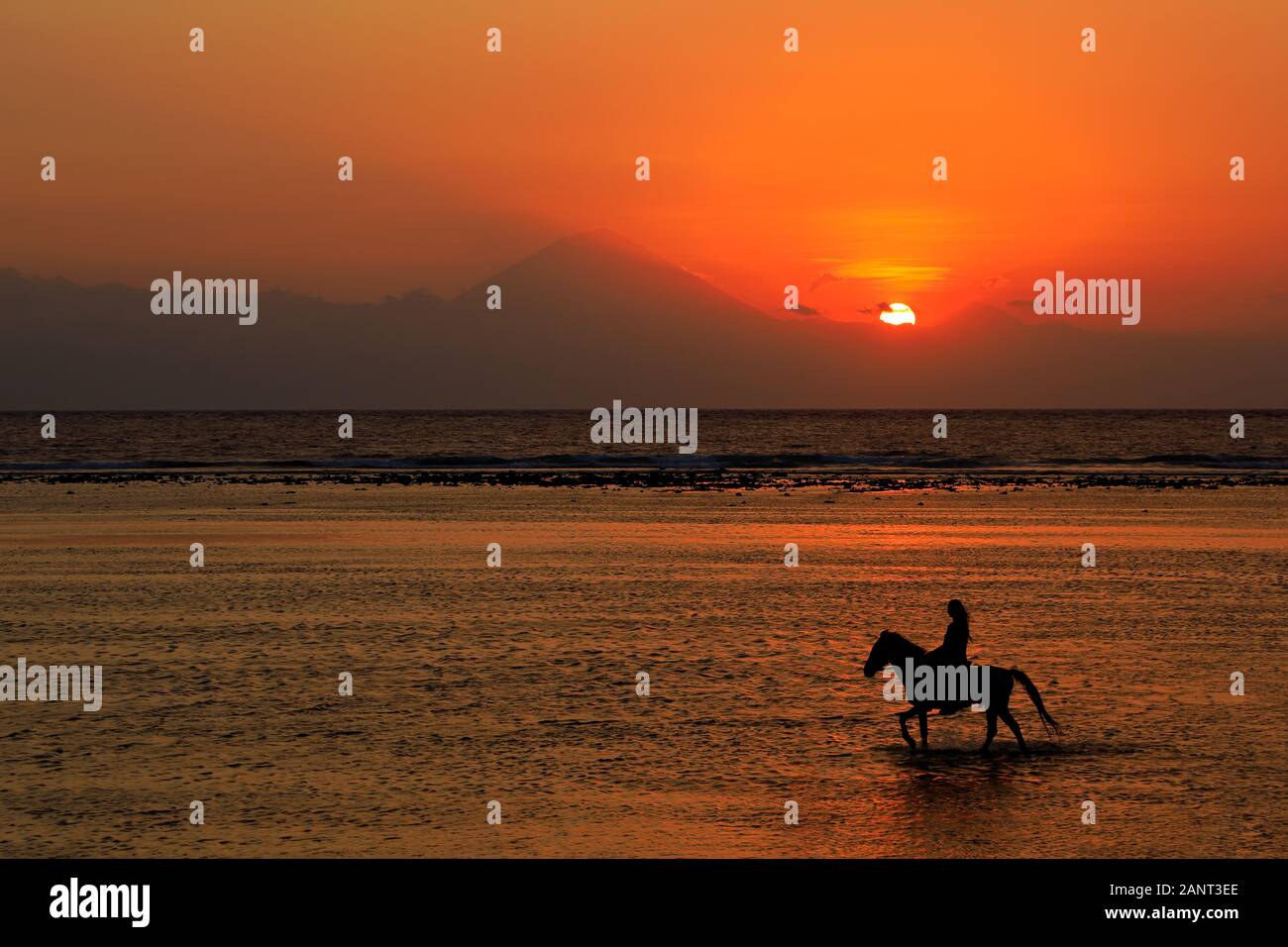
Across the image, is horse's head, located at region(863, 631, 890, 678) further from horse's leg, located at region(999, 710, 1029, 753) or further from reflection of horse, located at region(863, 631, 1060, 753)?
horse's leg, located at region(999, 710, 1029, 753)

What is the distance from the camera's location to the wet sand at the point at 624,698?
12.6m

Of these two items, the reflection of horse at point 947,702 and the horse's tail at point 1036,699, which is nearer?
the horse's tail at point 1036,699

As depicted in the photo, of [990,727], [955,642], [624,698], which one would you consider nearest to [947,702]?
[990,727]

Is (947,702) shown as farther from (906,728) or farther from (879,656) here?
(879,656)

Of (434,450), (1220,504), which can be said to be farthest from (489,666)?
(434,450)

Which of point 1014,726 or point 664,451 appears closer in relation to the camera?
point 1014,726

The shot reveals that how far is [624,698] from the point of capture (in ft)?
60.3

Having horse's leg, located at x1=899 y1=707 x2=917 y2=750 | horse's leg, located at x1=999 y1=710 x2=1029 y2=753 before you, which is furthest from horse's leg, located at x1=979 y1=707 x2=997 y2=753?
horse's leg, located at x1=899 y1=707 x2=917 y2=750

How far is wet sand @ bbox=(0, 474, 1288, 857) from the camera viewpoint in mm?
12578

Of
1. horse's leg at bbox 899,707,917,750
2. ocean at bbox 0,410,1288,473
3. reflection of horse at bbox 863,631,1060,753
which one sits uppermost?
ocean at bbox 0,410,1288,473

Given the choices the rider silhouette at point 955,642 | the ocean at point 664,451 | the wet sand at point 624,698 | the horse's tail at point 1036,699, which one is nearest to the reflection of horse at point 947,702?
the horse's tail at point 1036,699

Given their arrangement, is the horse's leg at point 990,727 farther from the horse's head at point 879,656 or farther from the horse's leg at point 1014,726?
the horse's head at point 879,656

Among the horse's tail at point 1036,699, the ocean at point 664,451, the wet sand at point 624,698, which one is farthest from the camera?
the ocean at point 664,451

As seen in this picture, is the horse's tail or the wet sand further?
the horse's tail
